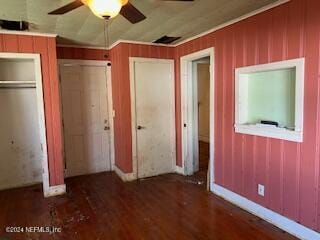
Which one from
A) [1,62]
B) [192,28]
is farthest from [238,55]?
[1,62]

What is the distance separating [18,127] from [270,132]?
3.62 metres

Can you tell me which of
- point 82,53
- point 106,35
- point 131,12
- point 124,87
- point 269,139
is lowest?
point 269,139

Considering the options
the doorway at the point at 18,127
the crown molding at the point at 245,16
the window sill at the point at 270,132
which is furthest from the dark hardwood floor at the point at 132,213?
Result: the crown molding at the point at 245,16

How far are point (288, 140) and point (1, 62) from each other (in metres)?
4.02

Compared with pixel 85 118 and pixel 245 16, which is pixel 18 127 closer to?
pixel 85 118

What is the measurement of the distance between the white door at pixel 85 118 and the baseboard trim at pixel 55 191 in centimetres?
76

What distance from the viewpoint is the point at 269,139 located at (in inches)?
106

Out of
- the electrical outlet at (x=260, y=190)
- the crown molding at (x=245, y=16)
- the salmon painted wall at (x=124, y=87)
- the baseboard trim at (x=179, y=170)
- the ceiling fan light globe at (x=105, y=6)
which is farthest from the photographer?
the baseboard trim at (x=179, y=170)

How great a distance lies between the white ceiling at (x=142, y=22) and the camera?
2459 millimetres

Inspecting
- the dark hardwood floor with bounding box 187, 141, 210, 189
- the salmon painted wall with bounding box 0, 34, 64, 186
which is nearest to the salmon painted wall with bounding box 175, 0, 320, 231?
the dark hardwood floor with bounding box 187, 141, 210, 189

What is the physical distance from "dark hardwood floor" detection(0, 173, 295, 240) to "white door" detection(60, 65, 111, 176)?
564 millimetres

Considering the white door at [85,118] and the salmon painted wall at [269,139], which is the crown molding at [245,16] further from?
the white door at [85,118]

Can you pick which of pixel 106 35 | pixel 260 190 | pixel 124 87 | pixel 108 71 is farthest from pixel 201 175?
pixel 106 35

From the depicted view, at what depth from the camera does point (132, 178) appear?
13.8 feet
